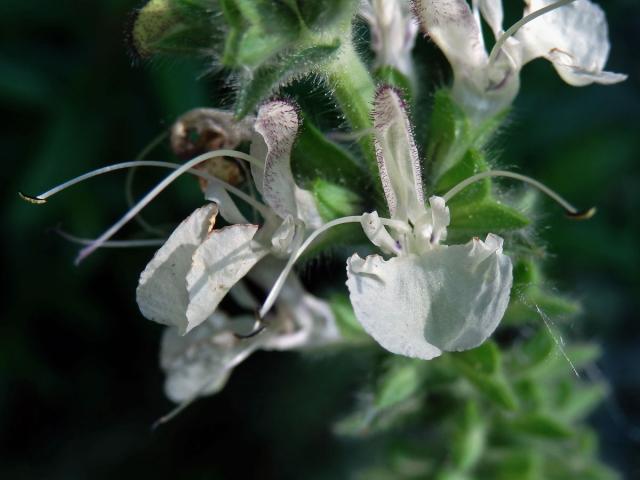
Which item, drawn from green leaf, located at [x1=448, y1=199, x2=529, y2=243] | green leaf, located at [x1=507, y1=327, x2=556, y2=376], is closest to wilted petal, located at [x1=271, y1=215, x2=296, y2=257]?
green leaf, located at [x1=448, y1=199, x2=529, y2=243]

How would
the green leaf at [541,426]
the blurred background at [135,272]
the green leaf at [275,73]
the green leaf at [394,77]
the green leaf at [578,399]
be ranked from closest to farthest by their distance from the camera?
the green leaf at [275,73] < the green leaf at [394,77] < the green leaf at [541,426] < the green leaf at [578,399] < the blurred background at [135,272]

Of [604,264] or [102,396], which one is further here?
[102,396]

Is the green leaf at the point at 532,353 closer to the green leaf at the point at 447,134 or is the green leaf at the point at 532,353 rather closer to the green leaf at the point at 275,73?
the green leaf at the point at 447,134

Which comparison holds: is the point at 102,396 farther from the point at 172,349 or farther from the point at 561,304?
the point at 561,304

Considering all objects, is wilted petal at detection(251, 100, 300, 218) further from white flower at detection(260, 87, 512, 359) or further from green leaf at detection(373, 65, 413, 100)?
green leaf at detection(373, 65, 413, 100)

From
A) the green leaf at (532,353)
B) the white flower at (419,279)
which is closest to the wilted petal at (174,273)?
the white flower at (419,279)

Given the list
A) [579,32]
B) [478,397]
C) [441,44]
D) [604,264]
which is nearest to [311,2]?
[441,44]
